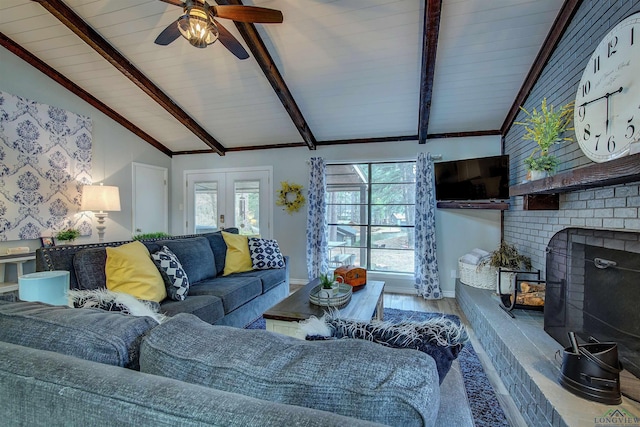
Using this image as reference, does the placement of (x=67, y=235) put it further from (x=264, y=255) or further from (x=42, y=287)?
(x=42, y=287)

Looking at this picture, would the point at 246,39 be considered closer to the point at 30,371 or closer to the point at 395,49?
the point at 395,49

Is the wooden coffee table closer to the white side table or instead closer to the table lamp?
the white side table

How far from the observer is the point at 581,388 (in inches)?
58.9

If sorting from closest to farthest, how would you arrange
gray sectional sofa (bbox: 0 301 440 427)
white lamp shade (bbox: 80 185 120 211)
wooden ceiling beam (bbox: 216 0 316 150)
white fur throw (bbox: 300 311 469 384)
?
gray sectional sofa (bbox: 0 301 440 427) < white fur throw (bbox: 300 311 469 384) < wooden ceiling beam (bbox: 216 0 316 150) < white lamp shade (bbox: 80 185 120 211)

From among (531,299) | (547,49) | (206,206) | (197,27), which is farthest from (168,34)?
(531,299)

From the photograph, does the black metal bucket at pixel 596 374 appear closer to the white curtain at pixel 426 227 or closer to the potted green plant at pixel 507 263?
the potted green plant at pixel 507 263

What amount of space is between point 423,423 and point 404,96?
3.60 metres

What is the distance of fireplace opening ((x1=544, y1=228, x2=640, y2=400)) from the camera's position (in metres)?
1.57

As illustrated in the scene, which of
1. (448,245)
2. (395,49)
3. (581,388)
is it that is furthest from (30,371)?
(448,245)

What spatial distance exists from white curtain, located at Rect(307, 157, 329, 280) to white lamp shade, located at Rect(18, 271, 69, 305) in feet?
11.3

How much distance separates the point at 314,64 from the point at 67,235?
141 inches

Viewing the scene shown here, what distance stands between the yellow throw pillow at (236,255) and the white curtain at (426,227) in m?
2.31

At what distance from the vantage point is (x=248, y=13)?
7.04 ft

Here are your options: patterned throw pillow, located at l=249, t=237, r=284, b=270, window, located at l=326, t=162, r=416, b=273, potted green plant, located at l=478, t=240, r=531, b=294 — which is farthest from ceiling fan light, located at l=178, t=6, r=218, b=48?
potted green plant, located at l=478, t=240, r=531, b=294
